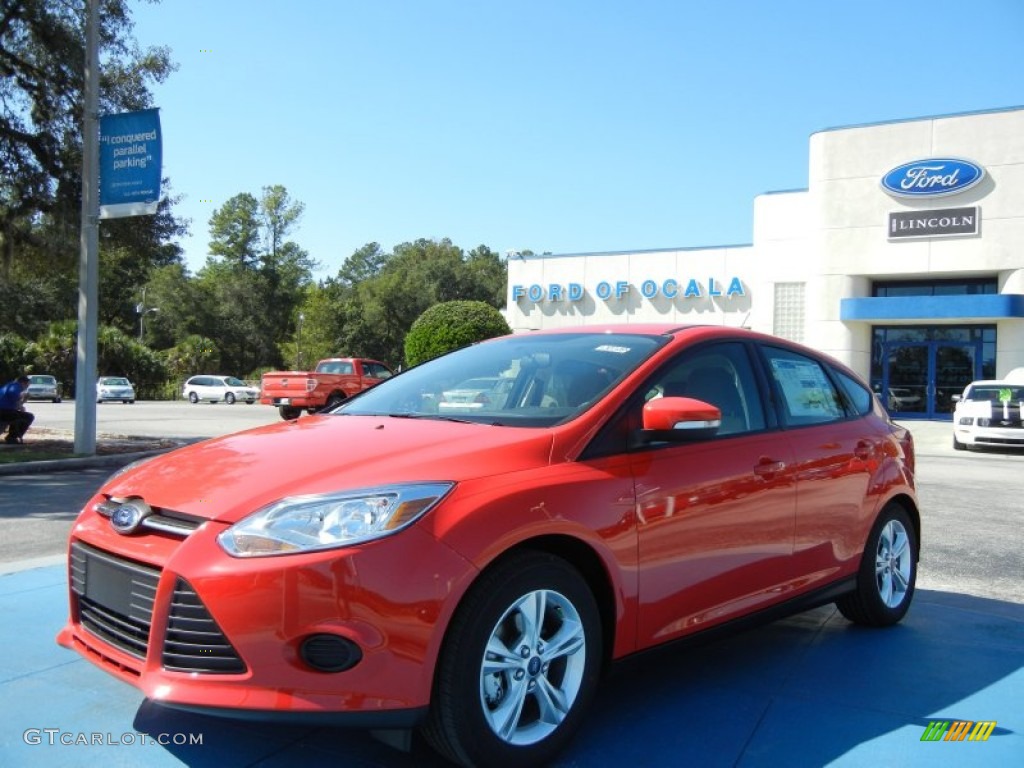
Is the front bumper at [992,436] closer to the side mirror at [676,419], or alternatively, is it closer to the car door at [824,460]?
the car door at [824,460]

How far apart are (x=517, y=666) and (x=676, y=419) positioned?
43.8 inches

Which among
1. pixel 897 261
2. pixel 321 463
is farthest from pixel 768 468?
pixel 897 261

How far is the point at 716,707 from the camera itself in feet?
11.9

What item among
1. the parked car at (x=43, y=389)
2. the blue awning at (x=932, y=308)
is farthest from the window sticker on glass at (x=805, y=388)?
the parked car at (x=43, y=389)

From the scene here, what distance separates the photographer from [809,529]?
13.6 feet

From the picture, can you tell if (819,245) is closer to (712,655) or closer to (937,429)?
(937,429)

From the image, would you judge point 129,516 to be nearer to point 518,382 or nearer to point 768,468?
point 518,382

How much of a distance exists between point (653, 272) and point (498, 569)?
33.0 metres

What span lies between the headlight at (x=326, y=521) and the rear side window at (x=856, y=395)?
313 cm

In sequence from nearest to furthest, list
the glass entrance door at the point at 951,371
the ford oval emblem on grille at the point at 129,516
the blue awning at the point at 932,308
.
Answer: the ford oval emblem on grille at the point at 129,516 → the blue awning at the point at 932,308 → the glass entrance door at the point at 951,371

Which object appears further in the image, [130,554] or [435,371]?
[435,371]

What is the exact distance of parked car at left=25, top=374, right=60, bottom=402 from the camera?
→ 129 ft

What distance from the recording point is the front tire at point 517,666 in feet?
8.84

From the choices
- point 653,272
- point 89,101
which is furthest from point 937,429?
point 89,101
